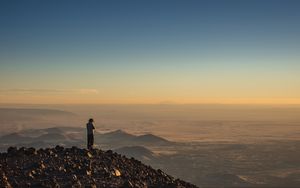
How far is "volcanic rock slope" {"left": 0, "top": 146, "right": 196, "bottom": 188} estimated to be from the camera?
60.8ft

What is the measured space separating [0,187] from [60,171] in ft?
11.6

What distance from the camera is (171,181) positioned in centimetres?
2231

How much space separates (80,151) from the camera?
2431 centimetres

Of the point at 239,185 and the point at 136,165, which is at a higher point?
the point at 136,165

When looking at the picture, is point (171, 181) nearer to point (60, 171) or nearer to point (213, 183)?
point (60, 171)

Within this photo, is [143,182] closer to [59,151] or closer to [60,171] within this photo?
[60,171]

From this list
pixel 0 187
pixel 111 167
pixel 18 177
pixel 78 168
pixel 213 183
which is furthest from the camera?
pixel 213 183

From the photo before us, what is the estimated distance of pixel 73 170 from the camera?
66.1 feet

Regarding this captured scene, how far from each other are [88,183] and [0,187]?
149 inches

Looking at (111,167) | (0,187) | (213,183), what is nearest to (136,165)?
(111,167)

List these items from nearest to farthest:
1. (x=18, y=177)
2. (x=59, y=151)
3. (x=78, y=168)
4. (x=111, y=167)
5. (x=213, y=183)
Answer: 1. (x=18, y=177)
2. (x=78, y=168)
3. (x=111, y=167)
4. (x=59, y=151)
5. (x=213, y=183)

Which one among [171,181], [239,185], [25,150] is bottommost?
[239,185]

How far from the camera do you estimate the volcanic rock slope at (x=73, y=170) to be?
60.8ft

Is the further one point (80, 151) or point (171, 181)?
point (80, 151)
